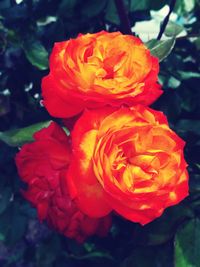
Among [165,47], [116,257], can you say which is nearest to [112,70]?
[165,47]

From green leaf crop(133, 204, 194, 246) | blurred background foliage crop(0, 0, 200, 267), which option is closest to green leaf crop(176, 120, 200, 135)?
blurred background foliage crop(0, 0, 200, 267)

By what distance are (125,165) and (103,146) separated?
0.03 m

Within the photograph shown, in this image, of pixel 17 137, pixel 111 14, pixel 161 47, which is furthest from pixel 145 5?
pixel 17 137

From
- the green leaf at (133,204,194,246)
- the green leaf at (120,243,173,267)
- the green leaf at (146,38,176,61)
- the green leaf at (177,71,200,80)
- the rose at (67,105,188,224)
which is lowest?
the green leaf at (120,243,173,267)

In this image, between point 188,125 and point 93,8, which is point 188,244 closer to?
point 188,125

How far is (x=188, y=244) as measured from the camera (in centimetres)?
70

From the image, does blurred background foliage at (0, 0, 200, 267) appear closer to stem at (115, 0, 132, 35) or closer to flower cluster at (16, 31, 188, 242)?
stem at (115, 0, 132, 35)

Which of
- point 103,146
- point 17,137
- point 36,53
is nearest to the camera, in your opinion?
point 103,146

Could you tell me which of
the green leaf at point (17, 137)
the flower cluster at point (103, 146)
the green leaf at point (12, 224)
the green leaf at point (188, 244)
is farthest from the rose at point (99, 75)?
the green leaf at point (12, 224)

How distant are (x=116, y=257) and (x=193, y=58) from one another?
15.3 inches

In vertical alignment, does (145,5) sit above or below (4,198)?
above

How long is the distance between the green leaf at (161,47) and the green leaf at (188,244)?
0.23m

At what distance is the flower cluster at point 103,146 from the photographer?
0.53 m

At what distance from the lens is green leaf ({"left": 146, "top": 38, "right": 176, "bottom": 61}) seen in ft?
2.34
